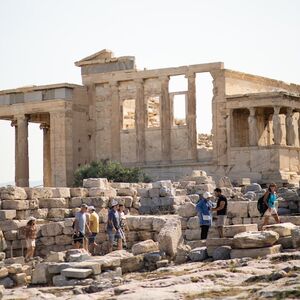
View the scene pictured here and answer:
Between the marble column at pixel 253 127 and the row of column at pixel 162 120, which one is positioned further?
the row of column at pixel 162 120

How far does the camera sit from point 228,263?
50.1 ft

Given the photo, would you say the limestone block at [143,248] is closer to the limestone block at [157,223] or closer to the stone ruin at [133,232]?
the stone ruin at [133,232]

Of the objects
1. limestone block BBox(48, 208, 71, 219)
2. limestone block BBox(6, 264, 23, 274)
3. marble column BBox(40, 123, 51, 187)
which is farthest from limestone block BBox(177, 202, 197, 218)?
marble column BBox(40, 123, 51, 187)

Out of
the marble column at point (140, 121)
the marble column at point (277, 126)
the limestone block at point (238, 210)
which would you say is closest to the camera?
the limestone block at point (238, 210)

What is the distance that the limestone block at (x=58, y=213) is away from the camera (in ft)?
72.6

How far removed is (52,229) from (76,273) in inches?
225

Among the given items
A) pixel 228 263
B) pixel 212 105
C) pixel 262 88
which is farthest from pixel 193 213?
pixel 262 88

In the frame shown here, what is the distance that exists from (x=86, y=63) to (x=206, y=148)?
652 centimetres

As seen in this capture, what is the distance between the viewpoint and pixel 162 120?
1615 inches

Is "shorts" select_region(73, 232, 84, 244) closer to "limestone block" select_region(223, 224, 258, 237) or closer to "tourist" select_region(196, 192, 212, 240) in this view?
"tourist" select_region(196, 192, 212, 240)

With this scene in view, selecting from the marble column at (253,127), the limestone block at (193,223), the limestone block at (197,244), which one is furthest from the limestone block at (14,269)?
the marble column at (253,127)

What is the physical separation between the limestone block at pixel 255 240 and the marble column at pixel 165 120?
972 inches

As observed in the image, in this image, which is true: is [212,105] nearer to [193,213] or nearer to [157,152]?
[157,152]

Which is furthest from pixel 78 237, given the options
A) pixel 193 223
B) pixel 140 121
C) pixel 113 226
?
pixel 140 121
